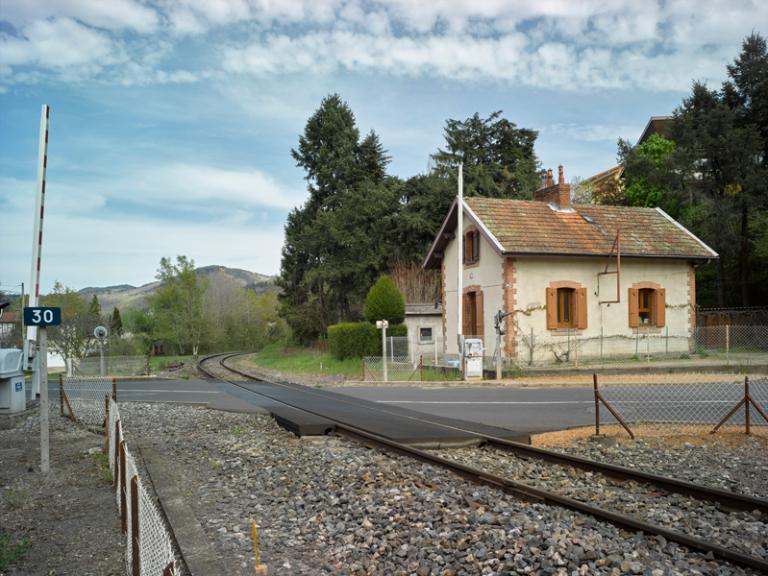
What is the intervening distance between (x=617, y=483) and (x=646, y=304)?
68.8 feet

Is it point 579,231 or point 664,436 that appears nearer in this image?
point 664,436

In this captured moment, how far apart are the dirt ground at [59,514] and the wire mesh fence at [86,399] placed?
1.84 meters

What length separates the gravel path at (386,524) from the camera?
5.38 meters

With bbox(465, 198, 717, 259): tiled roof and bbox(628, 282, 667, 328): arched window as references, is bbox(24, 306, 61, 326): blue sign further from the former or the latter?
bbox(628, 282, 667, 328): arched window

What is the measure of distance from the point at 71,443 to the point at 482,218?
58.2 ft

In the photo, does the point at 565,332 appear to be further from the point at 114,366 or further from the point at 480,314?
the point at 114,366

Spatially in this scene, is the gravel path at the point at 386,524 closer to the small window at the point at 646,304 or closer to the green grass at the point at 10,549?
the green grass at the point at 10,549

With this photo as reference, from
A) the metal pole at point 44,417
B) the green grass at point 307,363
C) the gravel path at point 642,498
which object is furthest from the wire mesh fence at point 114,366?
the gravel path at point 642,498

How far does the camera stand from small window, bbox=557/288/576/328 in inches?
1028

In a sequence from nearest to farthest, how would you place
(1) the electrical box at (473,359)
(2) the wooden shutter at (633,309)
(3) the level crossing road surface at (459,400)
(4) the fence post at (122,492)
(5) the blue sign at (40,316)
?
1. (4) the fence post at (122,492)
2. (5) the blue sign at (40,316)
3. (3) the level crossing road surface at (459,400)
4. (1) the electrical box at (473,359)
5. (2) the wooden shutter at (633,309)

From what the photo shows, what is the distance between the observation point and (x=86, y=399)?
20.2 metres

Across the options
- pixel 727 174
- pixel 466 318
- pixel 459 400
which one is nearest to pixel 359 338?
pixel 466 318

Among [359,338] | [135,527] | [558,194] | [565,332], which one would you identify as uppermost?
[558,194]

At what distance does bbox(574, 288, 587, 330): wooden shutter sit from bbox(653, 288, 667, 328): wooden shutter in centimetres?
324
